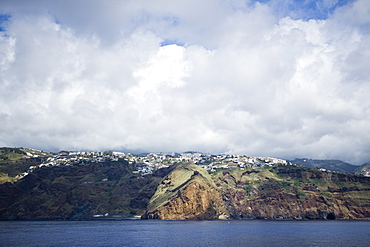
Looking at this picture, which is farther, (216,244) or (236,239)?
(236,239)

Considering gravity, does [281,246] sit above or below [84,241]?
below

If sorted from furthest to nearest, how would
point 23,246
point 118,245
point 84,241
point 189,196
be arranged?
point 189,196, point 84,241, point 118,245, point 23,246

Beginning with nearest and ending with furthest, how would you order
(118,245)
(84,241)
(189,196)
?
(118,245) < (84,241) < (189,196)

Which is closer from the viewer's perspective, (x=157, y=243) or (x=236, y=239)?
(x=157, y=243)

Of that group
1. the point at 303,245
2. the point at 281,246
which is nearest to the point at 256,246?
the point at 281,246

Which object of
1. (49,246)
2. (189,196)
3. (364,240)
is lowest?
(364,240)

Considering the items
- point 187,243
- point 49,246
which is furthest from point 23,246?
point 187,243

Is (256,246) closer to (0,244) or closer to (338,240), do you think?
(338,240)

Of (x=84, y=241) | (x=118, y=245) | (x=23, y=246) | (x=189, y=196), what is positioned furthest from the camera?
(x=189, y=196)

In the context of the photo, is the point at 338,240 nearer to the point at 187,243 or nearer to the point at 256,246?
the point at 256,246
